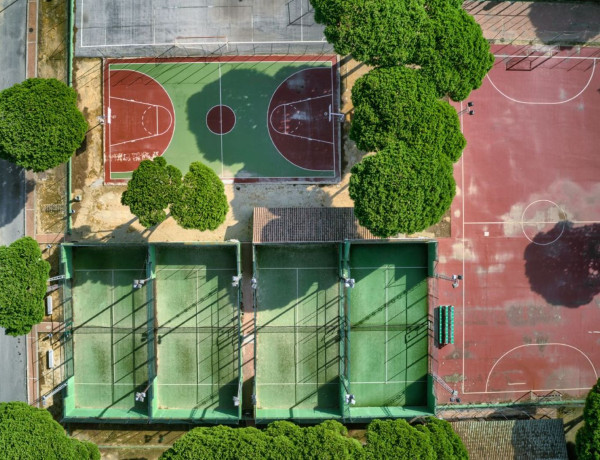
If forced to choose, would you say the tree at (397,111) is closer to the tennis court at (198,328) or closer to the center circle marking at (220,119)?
the center circle marking at (220,119)

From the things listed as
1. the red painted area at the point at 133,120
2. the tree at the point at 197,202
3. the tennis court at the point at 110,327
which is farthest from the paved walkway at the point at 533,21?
the tennis court at the point at 110,327

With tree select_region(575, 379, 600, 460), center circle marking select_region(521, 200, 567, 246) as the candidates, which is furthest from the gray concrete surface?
tree select_region(575, 379, 600, 460)

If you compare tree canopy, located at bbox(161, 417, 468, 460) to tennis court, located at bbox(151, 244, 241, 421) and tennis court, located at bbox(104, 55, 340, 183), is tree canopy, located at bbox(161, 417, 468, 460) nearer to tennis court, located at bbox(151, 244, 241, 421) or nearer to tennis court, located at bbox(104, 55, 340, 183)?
tennis court, located at bbox(151, 244, 241, 421)

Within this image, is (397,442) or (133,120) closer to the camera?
(397,442)

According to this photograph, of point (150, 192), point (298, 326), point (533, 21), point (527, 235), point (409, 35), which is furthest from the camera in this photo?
point (533, 21)

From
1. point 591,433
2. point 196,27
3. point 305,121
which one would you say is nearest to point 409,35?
point 305,121

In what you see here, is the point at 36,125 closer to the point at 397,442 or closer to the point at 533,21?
the point at 397,442

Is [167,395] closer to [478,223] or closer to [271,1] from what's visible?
[478,223]

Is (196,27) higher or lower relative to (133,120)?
higher
